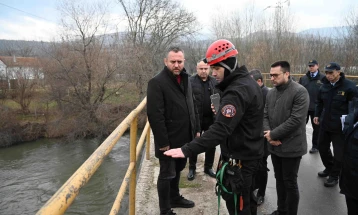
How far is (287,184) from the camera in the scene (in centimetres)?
297

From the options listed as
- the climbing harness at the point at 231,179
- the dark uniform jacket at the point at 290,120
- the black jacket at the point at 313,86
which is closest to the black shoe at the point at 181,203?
the climbing harness at the point at 231,179

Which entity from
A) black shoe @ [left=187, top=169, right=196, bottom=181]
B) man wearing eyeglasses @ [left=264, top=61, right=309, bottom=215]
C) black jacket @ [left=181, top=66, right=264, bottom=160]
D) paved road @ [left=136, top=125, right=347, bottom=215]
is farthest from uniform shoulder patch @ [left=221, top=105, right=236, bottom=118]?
black shoe @ [left=187, top=169, right=196, bottom=181]

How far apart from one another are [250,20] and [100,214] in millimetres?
28448

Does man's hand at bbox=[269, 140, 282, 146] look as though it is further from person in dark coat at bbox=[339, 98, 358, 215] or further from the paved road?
the paved road

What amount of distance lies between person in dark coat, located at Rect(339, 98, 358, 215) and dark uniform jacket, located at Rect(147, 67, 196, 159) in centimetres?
154

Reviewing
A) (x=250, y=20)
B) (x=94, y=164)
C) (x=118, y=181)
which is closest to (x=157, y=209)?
(x=94, y=164)

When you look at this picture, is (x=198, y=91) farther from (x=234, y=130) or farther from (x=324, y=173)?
(x=324, y=173)

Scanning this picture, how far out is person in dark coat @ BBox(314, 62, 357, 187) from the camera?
13.6ft

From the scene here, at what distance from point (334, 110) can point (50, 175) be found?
20487mm

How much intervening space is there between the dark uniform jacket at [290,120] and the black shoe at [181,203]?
120 cm

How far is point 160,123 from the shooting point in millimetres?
2863

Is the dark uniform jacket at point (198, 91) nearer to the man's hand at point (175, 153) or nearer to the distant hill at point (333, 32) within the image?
the man's hand at point (175, 153)

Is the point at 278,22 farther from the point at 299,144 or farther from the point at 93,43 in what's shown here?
the point at 299,144

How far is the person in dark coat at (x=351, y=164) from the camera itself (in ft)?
7.67
